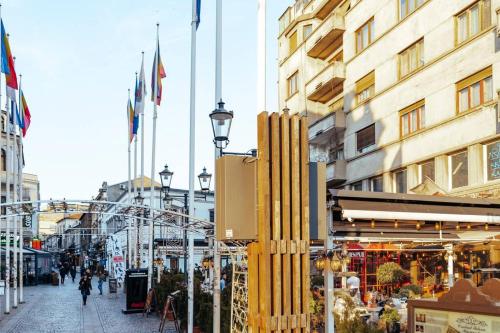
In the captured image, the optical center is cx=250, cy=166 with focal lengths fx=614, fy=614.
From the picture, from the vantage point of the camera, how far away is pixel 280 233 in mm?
7738

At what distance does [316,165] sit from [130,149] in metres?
30.8

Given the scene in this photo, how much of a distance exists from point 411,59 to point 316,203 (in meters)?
20.4

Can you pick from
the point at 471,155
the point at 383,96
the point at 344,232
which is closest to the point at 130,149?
the point at 383,96

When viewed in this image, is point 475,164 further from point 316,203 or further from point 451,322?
point 451,322

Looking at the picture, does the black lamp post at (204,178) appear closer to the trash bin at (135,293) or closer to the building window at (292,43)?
the trash bin at (135,293)

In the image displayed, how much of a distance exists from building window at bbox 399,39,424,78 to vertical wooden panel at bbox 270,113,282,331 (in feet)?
64.7

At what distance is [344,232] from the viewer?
1109 centimetres

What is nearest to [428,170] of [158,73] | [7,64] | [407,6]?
[407,6]

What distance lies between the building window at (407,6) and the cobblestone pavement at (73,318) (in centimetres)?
1682

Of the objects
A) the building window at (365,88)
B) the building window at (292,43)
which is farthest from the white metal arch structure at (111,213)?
the building window at (292,43)

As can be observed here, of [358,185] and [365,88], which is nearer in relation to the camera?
[365,88]

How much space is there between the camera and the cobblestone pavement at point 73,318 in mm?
21422

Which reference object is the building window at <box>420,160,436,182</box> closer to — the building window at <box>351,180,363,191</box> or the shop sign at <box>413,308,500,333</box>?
the building window at <box>351,180,363,191</box>

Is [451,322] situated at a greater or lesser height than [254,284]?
lesser
